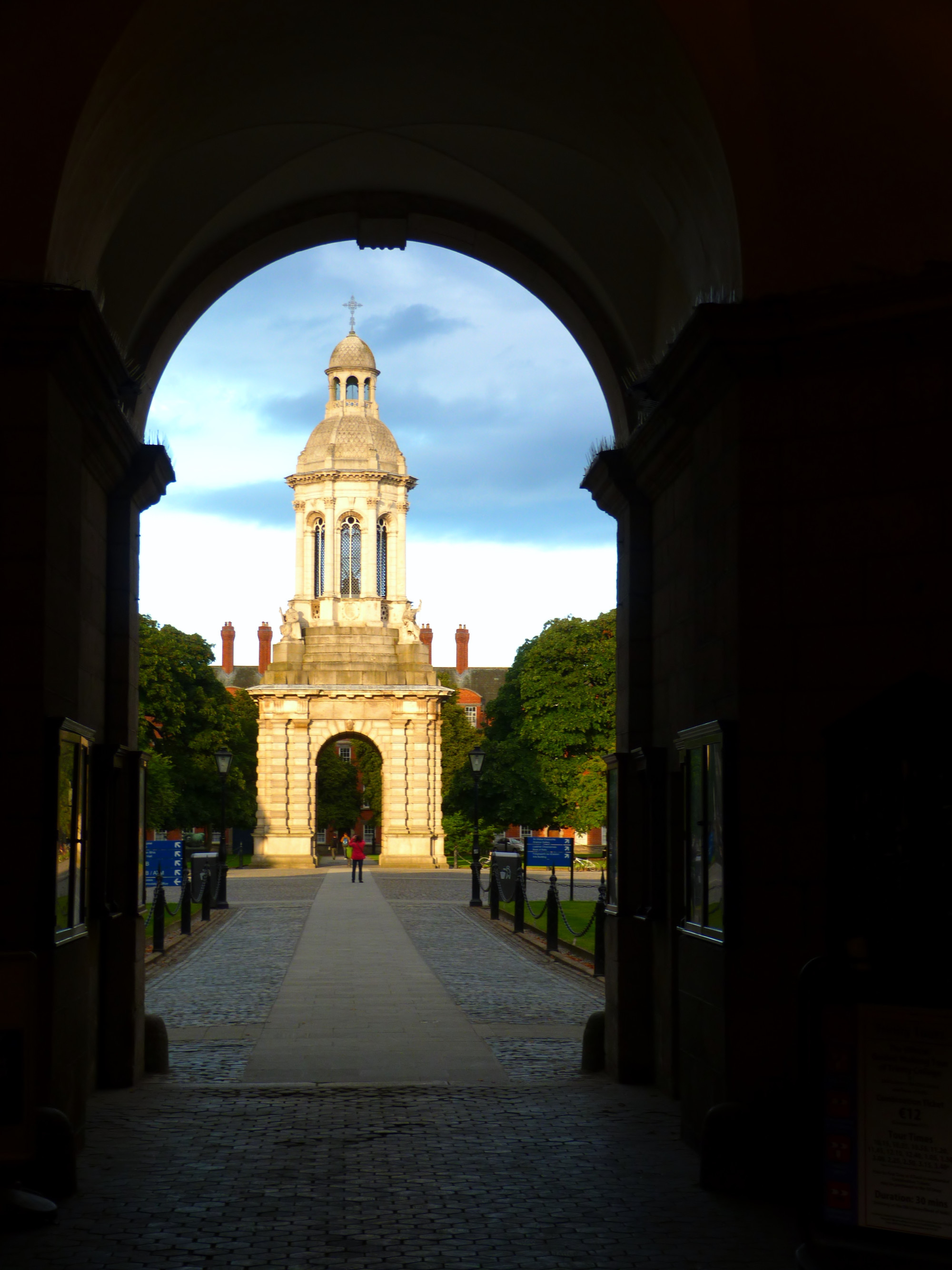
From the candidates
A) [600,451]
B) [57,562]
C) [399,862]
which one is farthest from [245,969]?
[399,862]

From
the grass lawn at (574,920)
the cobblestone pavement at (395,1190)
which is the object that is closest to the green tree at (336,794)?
the grass lawn at (574,920)

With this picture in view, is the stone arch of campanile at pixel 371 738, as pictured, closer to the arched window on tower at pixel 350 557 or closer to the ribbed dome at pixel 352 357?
the arched window on tower at pixel 350 557

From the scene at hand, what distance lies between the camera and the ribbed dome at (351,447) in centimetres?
6600

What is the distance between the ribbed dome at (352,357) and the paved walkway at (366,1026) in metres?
47.8

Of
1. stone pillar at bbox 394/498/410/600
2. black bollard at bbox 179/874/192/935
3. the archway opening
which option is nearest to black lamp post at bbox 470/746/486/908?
black bollard at bbox 179/874/192/935

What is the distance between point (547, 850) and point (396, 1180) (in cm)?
3358

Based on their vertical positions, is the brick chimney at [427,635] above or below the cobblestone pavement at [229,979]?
above

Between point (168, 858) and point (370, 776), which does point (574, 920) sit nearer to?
point (168, 858)

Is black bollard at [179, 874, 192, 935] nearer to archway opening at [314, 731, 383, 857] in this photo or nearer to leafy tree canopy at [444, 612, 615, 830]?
leafy tree canopy at [444, 612, 615, 830]

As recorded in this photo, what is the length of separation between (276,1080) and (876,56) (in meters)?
8.18

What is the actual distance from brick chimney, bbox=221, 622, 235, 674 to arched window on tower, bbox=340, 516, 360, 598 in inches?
2204

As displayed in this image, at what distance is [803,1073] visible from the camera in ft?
21.0

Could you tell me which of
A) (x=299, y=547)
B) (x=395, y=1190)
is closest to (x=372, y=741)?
(x=299, y=547)

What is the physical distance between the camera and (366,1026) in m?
14.4
